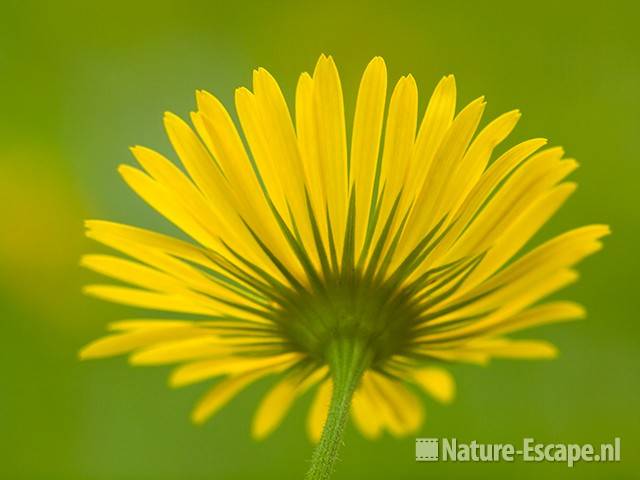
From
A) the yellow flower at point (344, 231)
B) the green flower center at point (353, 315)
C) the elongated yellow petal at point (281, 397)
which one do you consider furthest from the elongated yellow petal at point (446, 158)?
the elongated yellow petal at point (281, 397)

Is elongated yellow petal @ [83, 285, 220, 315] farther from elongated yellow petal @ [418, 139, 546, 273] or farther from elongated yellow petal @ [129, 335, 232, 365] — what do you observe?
elongated yellow petal @ [418, 139, 546, 273]

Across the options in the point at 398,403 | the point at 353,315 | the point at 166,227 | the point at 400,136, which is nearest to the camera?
the point at 400,136

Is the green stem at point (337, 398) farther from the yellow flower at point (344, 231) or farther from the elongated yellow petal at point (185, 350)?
the elongated yellow petal at point (185, 350)

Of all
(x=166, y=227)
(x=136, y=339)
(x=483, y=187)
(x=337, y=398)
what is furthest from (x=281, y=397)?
(x=166, y=227)

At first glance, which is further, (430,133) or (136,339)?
(136,339)

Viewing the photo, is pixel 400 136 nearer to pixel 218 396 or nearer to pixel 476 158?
pixel 476 158

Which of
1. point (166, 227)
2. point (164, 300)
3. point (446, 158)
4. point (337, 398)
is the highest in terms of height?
point (166, 227)
